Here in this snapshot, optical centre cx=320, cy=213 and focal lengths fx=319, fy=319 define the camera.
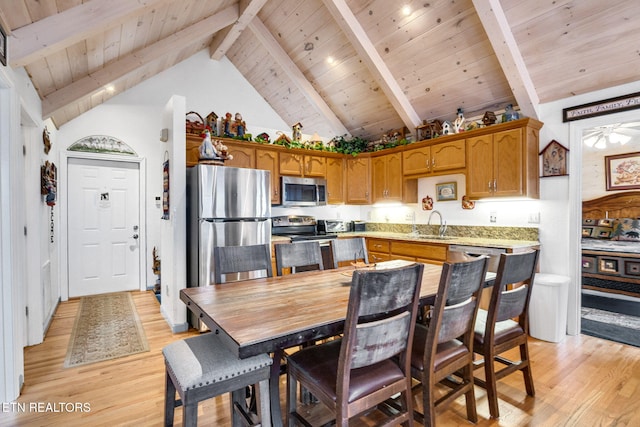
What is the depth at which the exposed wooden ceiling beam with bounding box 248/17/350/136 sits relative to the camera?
14.5 feet

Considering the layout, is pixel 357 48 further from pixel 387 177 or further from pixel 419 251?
pixel 419 251

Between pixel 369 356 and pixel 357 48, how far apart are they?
3.53m

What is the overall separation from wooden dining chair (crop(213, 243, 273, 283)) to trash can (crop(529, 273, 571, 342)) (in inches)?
99.6

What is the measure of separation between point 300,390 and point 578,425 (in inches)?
66.0

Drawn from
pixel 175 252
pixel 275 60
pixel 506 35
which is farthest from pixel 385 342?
pixel 275 60

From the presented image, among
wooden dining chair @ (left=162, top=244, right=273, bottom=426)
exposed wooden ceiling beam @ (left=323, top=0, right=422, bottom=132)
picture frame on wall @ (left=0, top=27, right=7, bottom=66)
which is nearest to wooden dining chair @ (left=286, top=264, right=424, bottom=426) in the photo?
wooden dining chair @ (left=162, top=244, right=273, bottom=426)

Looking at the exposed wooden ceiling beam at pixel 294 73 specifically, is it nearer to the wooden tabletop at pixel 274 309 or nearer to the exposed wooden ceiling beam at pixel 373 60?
the exposed wooden ceiling beam at pixel 373 60

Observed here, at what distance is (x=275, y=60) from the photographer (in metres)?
4.71

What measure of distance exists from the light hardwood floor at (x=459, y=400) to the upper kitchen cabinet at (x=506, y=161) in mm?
1585

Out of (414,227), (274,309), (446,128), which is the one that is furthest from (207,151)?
(414,227)

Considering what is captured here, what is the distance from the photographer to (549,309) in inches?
120

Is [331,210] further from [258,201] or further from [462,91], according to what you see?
[462,91]

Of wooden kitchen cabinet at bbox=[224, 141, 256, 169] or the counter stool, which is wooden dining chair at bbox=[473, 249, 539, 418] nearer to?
the counter stool

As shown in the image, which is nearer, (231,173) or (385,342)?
(385,342)
